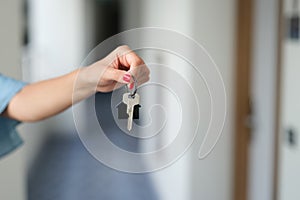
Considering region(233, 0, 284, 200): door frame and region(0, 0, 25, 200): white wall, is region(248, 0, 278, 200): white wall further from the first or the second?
region(0, 0, 25, 200): white wall

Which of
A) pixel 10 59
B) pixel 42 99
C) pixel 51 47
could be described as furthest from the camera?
pixel 51 47

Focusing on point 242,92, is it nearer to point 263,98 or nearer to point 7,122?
point 263,98

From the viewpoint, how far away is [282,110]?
Result: 1.33 m

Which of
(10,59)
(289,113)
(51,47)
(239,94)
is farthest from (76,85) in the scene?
(51,47)

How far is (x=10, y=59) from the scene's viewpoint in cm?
117

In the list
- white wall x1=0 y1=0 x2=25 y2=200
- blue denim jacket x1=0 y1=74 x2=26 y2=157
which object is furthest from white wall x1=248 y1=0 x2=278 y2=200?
blue denim jacket x1=0 y1=74 x2=26 y2=157

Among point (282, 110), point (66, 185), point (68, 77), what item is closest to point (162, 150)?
point (68, 77)

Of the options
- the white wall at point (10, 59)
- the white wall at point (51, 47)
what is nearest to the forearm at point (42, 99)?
the white wall at point (10, 59)

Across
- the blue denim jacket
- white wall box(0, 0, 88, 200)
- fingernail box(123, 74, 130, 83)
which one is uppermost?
fingernail box(123, 74, 130, 83)

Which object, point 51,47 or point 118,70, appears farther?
point 51,47

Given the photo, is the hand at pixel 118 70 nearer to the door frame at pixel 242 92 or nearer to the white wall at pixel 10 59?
the white wall at pixel 10 59

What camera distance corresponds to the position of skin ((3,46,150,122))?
404 millimetres

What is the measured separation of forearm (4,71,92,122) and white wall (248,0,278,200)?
103cm

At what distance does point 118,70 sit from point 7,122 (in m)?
0.22
